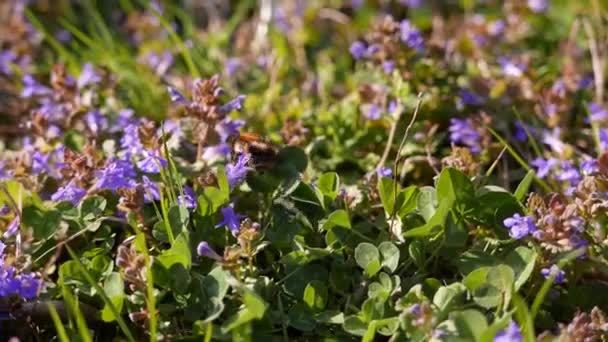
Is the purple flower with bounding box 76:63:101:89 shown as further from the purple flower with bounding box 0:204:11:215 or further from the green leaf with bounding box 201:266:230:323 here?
the green leaf with bounding box 201:266:230:323

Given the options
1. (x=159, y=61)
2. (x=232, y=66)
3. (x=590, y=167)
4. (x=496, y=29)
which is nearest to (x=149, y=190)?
(x=590, y=167)

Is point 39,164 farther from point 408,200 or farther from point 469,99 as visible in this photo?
point 469,99

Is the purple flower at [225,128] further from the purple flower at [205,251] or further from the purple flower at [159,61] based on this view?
the purple flower at [159,61]

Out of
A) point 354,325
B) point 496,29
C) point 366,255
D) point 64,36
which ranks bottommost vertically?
point 354,325

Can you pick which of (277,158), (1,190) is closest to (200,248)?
(277,158)

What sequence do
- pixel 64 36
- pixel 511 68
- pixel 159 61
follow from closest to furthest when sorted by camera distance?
pixel 511 68 < pixel 159 61 < pixel 64 36
